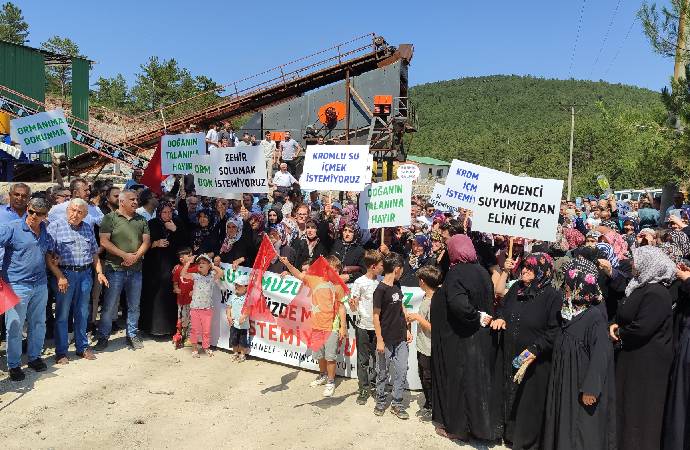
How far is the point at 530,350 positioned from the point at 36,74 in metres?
27.9

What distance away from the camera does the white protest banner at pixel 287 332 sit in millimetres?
6500

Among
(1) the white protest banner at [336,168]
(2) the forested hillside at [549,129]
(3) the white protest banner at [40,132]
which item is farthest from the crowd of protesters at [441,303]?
(2) the forested hillside at [549,129]

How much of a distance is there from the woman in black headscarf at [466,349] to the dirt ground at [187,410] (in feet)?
0.88

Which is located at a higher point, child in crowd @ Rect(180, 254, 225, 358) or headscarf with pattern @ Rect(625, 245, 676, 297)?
headscarf with pattern @ Rect(625, 245, 676, 297)

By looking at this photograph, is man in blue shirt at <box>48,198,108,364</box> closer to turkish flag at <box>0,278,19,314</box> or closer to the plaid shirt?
the plaid shirt

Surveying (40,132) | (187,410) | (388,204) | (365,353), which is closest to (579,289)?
(365,353)

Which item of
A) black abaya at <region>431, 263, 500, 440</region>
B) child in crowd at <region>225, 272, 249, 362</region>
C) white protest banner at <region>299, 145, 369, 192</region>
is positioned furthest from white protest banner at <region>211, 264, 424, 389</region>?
white protest banner at <region>299, 145, 369, 192</region>

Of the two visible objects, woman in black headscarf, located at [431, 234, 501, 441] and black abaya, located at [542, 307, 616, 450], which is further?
woman in black headscarf, located at [431, 234, 501, 441]

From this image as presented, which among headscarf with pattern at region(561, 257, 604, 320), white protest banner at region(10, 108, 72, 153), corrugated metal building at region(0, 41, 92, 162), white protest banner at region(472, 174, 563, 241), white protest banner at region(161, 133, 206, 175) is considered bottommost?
headscarf with pattern at region(561, 257, 604, 320)

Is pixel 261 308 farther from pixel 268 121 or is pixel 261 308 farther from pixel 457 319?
pixel 268 121

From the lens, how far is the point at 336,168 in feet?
26.1

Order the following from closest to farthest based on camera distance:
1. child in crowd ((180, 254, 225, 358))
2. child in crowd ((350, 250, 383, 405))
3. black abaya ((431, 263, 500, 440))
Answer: black abaya ((431, 263, 500, 440)) < child in crowd ((350, 250, 383, 405)) < child in crowd ((180, 254, 225, 358))

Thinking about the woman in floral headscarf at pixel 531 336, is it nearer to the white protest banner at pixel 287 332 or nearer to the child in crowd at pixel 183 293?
the white protest banner at pixel 287 332

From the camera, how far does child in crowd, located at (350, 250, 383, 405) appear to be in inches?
226
